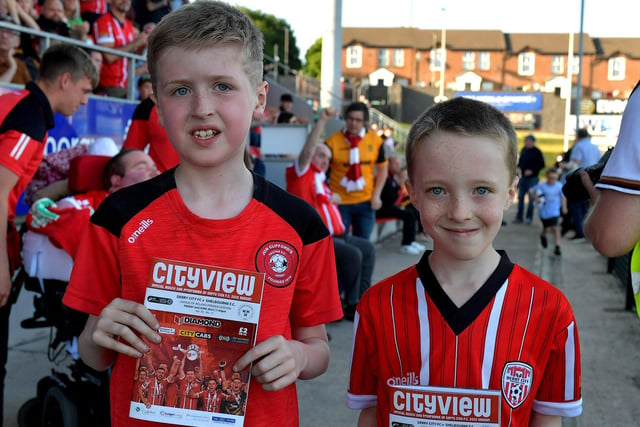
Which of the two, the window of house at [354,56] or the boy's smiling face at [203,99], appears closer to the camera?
the boy's smiling face at [203,99]

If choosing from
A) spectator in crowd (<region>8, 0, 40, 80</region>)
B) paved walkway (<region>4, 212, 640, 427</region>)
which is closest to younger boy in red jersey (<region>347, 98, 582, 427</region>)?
paved walkway (<region>4, 212, 640, 427</region>)

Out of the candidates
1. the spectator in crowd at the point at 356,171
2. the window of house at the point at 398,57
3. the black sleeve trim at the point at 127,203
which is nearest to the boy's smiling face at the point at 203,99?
the black sleeve trim at the point at 127,203

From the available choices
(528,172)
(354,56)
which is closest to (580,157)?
(528,172)

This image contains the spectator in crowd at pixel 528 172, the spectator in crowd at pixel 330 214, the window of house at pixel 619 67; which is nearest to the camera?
the spectator in crowd at pixel 330 214

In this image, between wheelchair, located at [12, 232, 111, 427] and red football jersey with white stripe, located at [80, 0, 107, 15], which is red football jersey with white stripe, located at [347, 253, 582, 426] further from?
red football jersey with white stripe, located at [80, 0, 107, 15]

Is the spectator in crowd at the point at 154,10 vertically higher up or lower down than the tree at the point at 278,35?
lower down

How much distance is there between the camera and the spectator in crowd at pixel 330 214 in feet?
22.9

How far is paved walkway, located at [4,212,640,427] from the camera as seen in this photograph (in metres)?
4.79

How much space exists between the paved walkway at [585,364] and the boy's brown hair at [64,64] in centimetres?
204

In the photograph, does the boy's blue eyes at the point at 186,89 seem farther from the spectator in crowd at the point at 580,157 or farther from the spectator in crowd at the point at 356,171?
the spectator in crowd at the point at 580,157

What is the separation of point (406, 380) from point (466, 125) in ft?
2.26

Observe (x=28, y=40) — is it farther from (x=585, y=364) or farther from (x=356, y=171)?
(x=585, y=364)

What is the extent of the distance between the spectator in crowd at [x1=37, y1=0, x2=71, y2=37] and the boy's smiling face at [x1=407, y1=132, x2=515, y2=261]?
21.3 ft

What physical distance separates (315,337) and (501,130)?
2.46 ft
